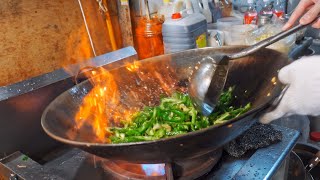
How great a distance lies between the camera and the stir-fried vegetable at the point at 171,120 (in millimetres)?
1144

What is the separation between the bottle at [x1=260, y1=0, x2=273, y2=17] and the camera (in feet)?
9.27

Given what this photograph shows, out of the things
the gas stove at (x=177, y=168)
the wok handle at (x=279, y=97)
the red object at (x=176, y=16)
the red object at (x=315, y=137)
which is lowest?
the red object at (x=315, y=137)

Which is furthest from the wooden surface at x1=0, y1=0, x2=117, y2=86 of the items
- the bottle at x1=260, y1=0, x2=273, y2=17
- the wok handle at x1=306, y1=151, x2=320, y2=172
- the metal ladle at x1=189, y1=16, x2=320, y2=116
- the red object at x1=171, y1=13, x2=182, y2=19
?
the wok handle at x1=306, y1=151, x2=320, y2=172

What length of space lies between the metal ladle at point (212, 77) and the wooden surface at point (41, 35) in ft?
6.27

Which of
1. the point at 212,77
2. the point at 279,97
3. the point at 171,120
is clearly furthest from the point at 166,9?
the point at 279,97

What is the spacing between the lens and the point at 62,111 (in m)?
1.13

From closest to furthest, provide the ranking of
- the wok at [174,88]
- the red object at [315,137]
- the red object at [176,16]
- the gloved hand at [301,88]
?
the wok at [174,88], the gloved hand at [301,88], the red object at [315,137], the red object at [176,16]

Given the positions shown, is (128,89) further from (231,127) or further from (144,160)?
(231,127)

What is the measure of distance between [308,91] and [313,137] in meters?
1.63

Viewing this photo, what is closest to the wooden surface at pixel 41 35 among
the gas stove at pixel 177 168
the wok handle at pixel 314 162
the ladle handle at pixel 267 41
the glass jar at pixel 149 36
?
the glass jar at pixel 149 36

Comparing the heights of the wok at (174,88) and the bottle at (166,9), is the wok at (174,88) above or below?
below

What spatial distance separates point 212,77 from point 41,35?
2.03 metres

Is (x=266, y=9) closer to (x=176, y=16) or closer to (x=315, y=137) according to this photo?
(x=176, y=16)

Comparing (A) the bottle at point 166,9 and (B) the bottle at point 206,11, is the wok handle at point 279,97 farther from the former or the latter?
(B) the bottle at point 206,11
